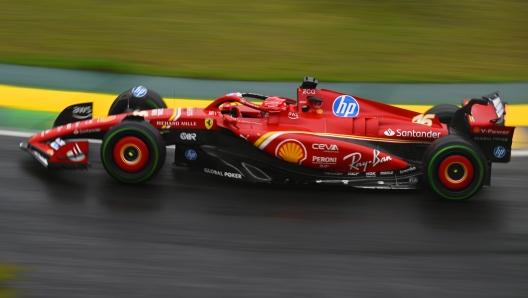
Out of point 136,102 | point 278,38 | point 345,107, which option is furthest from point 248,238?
point 278,38

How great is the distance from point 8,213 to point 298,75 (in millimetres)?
5435

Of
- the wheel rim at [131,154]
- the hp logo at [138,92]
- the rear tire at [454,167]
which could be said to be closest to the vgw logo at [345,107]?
the rear tire at [454,167]

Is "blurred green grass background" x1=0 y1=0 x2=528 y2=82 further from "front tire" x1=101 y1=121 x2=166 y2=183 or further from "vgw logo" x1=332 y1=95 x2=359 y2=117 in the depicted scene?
"front tire" x1=101 y1=121 x2=166 y2=183

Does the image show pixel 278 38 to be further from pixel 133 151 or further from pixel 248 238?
pixel 248 238

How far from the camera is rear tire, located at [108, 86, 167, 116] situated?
812 cm

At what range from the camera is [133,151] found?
7066 mm

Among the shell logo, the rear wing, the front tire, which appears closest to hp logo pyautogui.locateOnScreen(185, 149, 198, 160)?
the front tire

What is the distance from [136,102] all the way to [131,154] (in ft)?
3.93

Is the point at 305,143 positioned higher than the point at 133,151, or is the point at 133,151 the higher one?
the point at 305,143

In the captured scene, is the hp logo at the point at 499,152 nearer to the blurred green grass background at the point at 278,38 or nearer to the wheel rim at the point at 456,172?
the wheel rim at the point at 456,172

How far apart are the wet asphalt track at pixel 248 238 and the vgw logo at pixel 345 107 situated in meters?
0.75

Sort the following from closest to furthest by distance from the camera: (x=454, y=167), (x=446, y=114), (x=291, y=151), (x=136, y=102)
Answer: (x=454, y=167) → (x=291, y=151) → (x=446, y=114) → (x=136, y=102)

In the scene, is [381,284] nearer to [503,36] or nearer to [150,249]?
[150,249]

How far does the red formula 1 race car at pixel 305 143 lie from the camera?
7039 mm
